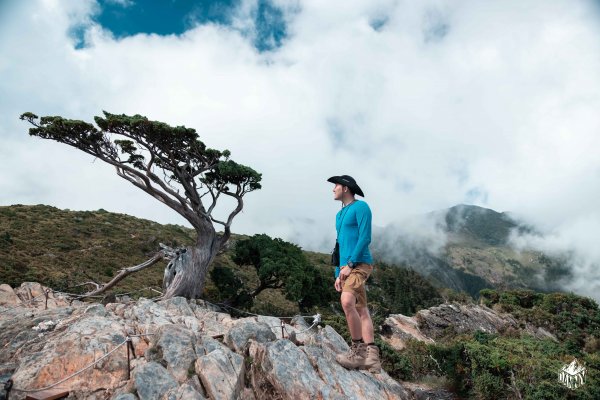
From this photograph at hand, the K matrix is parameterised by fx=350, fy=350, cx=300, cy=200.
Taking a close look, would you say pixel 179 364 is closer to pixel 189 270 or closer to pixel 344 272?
pixel 344 272

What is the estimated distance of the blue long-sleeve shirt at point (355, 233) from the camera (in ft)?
16.3

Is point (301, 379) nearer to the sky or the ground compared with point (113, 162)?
nearer to the ground

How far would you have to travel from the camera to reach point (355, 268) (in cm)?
511

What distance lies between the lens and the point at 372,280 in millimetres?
49062

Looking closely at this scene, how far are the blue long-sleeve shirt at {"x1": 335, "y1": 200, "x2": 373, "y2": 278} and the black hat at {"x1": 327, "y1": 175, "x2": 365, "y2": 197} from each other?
10.9 inches

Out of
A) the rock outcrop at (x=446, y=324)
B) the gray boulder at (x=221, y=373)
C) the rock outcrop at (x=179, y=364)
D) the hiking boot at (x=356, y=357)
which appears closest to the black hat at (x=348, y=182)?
the hiking boot at (x=356, y=357)

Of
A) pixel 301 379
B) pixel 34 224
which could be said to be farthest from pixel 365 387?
pixel 34 224

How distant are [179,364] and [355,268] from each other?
3.34 m

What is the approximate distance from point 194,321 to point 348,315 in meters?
5.82

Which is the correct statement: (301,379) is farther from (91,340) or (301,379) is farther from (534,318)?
(534,318)

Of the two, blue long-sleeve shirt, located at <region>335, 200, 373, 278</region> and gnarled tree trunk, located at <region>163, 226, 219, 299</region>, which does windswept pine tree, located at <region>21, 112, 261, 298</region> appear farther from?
blue long-sleeve shirt, located at <region>335, 200, 373, 278</region>

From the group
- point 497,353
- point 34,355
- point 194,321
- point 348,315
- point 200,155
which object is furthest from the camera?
point 200,155

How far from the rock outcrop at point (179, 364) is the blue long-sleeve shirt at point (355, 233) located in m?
1.85

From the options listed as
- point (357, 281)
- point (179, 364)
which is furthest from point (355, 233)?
point (179, 364)
